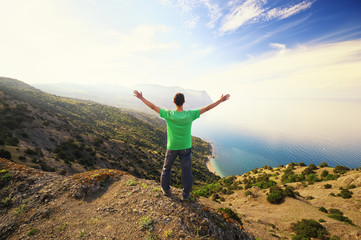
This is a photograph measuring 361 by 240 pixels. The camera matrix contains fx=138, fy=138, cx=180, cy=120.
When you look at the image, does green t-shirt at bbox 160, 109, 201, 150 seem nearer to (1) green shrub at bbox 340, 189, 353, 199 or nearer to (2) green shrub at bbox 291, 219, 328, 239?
(2) green shrub at bbox 291, 219, 328, 239

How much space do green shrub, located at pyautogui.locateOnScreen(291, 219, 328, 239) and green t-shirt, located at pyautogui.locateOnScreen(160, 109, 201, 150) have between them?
1696 cm

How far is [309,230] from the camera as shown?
13.6m

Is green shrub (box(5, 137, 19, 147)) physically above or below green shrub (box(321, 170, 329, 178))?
above

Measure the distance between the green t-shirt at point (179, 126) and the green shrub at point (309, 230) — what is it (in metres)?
17.0

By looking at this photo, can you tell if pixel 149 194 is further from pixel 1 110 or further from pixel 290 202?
pixel 1 110

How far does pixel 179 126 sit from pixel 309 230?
738 inches

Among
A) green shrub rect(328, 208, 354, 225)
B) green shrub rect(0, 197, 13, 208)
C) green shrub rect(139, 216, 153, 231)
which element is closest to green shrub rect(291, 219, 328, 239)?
green shrub rect(328, 208, 354, 225)

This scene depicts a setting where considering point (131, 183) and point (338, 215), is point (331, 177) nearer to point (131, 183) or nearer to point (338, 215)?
point (338, 215)

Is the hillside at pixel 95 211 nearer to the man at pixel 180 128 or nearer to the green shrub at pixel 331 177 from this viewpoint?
the man at pixel 180 128

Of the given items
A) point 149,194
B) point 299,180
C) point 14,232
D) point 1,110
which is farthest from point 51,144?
point 299,180

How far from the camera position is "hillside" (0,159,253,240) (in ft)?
16.4

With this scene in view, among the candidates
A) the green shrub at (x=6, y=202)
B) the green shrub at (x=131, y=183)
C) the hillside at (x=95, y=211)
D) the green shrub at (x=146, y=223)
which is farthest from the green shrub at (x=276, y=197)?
the green shrub at (x=6, y=202)

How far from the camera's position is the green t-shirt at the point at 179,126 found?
15.9ft

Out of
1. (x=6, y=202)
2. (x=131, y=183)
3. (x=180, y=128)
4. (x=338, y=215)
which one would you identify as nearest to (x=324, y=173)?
(x=338, y=215)
